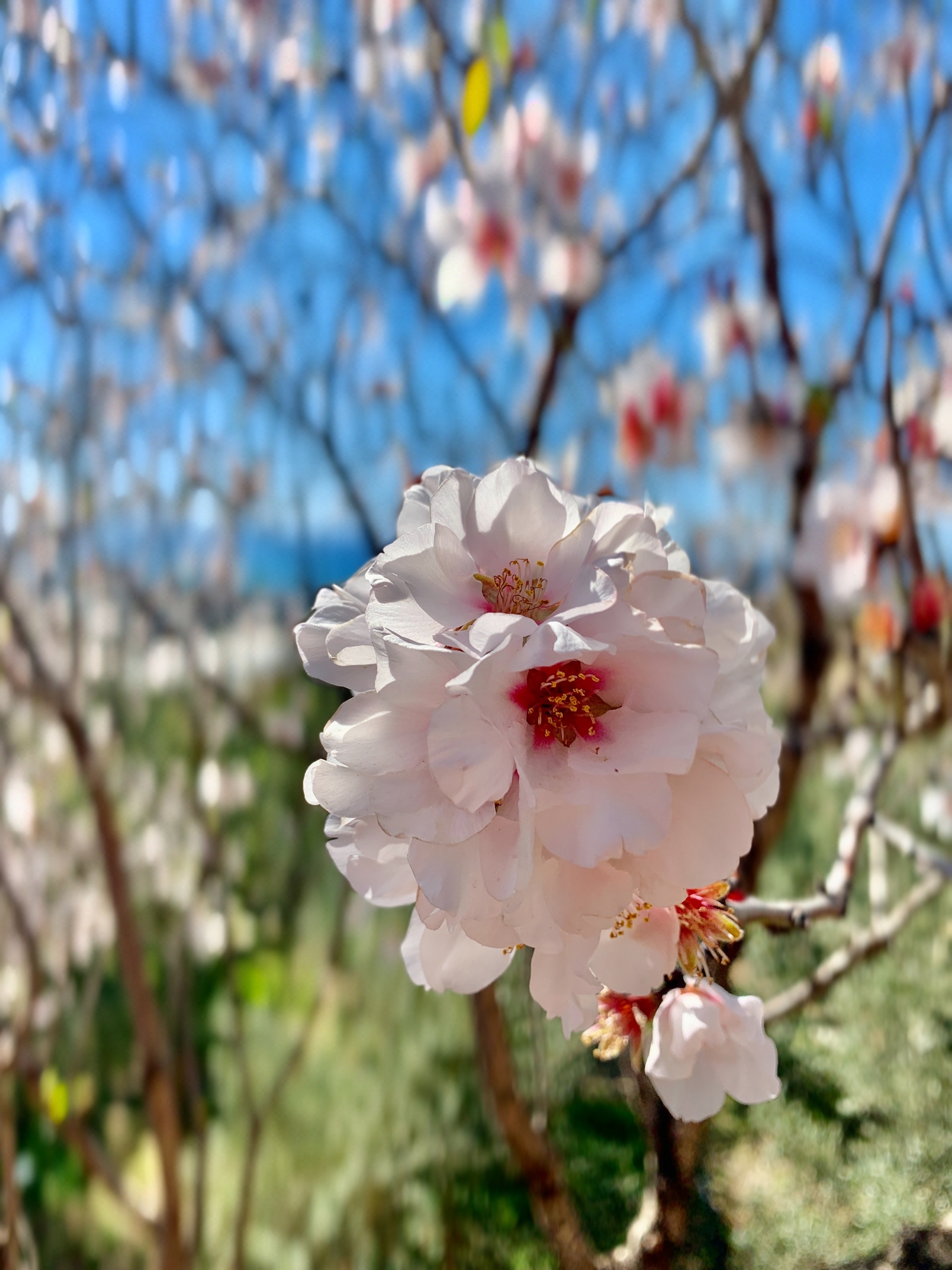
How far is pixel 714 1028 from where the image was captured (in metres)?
0.24

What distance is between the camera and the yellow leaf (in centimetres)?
64

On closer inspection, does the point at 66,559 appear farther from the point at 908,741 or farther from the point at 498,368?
the point at 908,741

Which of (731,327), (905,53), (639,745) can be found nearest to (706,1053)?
(639,745)

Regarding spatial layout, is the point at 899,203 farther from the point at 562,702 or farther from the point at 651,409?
the point at 562,702

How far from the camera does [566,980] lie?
0.69 ft

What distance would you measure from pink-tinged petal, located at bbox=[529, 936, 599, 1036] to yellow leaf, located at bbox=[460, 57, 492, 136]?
2.08ft

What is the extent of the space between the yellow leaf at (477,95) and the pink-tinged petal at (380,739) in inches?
23.9

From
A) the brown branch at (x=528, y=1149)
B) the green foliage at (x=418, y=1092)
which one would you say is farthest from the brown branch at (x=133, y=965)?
the brown branch at (x=528, y=1149)

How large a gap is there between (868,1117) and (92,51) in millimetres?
1064

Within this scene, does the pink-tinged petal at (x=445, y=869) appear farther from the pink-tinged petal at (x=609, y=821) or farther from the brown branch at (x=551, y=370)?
the brown branch at (x=551, y=370)

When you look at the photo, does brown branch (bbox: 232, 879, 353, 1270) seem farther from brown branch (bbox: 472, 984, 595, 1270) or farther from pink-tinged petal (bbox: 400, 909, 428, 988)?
pink-tinged petal (bbox: 400, 909, 428, 988)

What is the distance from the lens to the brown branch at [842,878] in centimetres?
28

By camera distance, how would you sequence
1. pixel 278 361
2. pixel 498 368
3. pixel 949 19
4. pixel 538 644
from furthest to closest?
pixel 278 361, pixel 498 368, pixel 949 19, pixel 538 644

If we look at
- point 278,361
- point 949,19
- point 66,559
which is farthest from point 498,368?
point 66,559
